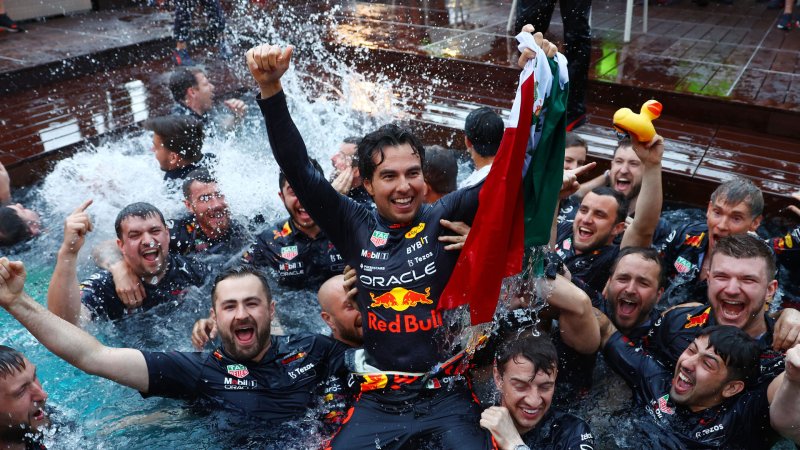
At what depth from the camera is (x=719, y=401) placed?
11.1 feet

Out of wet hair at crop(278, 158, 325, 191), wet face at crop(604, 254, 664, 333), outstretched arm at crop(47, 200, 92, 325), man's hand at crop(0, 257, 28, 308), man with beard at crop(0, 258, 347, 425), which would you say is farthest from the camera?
wet hair at crop(278, 158, 325, 191)

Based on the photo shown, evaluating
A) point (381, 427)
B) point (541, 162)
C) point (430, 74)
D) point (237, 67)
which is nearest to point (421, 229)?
point (541, 162)

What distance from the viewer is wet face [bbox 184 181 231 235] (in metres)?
5.18

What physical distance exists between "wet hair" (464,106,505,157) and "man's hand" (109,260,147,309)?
94.7 inches

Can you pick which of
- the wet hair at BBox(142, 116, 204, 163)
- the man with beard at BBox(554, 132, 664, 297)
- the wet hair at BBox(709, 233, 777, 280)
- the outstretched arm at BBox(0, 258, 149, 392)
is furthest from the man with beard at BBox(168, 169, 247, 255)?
the wet hair at BBox(709, 233, 777, 280)

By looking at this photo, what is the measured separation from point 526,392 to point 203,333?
1940 millimetres

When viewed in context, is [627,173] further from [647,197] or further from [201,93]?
[201,93]

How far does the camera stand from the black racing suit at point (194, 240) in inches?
209

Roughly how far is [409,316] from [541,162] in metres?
0.99

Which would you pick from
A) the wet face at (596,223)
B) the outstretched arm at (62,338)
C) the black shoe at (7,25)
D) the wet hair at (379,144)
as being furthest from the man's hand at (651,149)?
the black shoe at (7,25)

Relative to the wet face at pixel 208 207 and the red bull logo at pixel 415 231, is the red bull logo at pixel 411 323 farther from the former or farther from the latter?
the wet face at pixel 208 207

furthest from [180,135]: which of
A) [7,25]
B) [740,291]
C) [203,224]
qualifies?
[7,25]

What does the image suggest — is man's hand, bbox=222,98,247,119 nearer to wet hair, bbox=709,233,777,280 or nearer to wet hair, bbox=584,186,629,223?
wet hair, bbox=584,186,629,223

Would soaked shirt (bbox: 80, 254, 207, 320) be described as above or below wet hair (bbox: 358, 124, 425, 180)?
below
